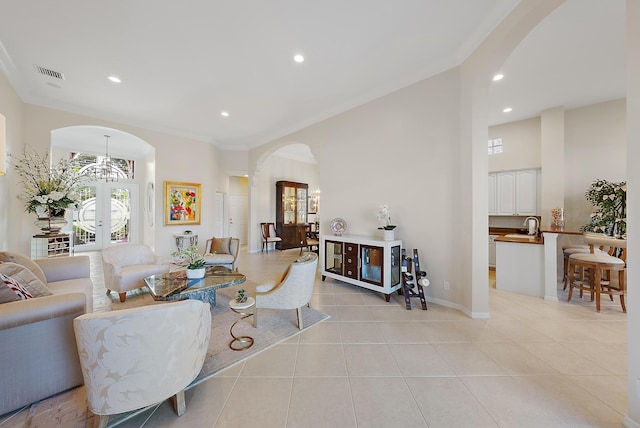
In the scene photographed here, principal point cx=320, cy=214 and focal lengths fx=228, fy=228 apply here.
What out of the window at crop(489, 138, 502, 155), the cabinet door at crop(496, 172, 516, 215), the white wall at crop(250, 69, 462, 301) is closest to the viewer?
the white wall at crop(250, 69, 462, 301)

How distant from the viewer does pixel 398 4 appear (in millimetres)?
2176

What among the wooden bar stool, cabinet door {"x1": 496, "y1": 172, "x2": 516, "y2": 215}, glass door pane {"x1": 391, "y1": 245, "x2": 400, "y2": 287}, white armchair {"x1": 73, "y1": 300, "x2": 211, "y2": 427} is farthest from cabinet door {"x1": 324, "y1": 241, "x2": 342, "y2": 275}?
cabinet door {"x1": 496, "y1": 172, "x2": 516, "y2": 215}

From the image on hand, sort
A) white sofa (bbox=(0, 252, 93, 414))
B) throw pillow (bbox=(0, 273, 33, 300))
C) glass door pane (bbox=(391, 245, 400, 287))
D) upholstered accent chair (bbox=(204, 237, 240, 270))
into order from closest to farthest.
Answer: white sofa (bbox=(0, 252, 93, 414)) → throw pillow (bbox=(0, 273, 33, 300)) → glass door pane (bbox=(391, 245, 400, 287)) → upholstered accent chair (bbox=(204, 237, 240, 270))

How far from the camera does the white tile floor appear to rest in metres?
1.44

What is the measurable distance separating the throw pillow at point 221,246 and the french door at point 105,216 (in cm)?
488

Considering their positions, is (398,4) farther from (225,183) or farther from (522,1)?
(225,183)

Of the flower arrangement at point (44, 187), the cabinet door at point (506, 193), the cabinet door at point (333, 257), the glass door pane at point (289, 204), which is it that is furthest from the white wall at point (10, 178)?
the cabinet door at point (506, 193)

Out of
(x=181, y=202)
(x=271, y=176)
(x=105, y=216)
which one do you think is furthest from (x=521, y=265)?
(x=105, y=216)

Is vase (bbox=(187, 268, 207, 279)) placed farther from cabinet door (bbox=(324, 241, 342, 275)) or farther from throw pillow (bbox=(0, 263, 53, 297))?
cabinet door (bbox=(324, 241, 342, 275))

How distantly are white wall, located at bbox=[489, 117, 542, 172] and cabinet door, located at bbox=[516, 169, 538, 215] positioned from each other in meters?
0.17

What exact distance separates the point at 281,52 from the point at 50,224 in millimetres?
4319

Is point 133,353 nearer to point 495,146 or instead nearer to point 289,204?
point 289,204

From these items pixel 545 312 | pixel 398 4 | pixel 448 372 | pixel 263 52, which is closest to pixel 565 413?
pixel 448 372

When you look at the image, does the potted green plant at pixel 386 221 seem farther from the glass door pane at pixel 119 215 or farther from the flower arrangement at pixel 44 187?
the glass door pane at pixel 119 215
